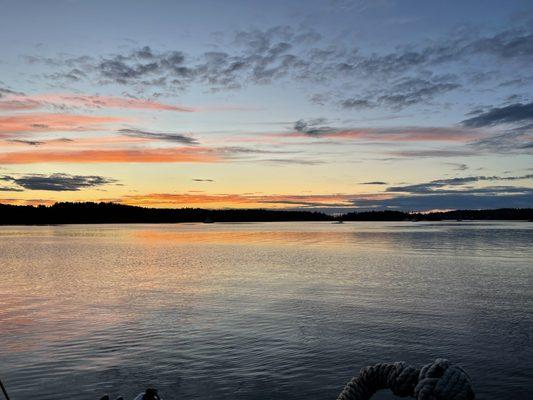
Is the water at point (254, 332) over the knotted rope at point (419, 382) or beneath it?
beneath

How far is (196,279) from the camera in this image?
146 ft

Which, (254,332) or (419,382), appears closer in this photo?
(419,382)

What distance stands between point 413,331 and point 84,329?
52.2 feet

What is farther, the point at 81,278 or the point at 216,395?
the point at 81,278

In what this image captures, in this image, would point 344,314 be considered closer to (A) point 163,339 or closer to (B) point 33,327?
(A) point 163,339

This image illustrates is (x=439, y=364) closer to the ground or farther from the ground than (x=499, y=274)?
farther from the ground

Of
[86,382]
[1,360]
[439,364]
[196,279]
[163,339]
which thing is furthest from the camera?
[196,279]

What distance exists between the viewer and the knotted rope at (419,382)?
4703 mm

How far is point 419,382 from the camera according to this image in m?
4.90

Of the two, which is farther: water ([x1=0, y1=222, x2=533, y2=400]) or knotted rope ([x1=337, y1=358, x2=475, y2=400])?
water ([x1=0, y1=222, x2=533, y2=400])

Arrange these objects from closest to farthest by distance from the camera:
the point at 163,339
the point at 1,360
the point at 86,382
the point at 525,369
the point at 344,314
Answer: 1. the point at 86,382
2. the point at 525,369
3. the point at 1,360
4. the point at 163,339
5. the point at 344,314

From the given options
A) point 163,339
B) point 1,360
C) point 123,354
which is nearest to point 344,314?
point 163,339

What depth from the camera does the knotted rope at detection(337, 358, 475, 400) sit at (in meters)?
4.70

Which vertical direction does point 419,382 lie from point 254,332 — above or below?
above
